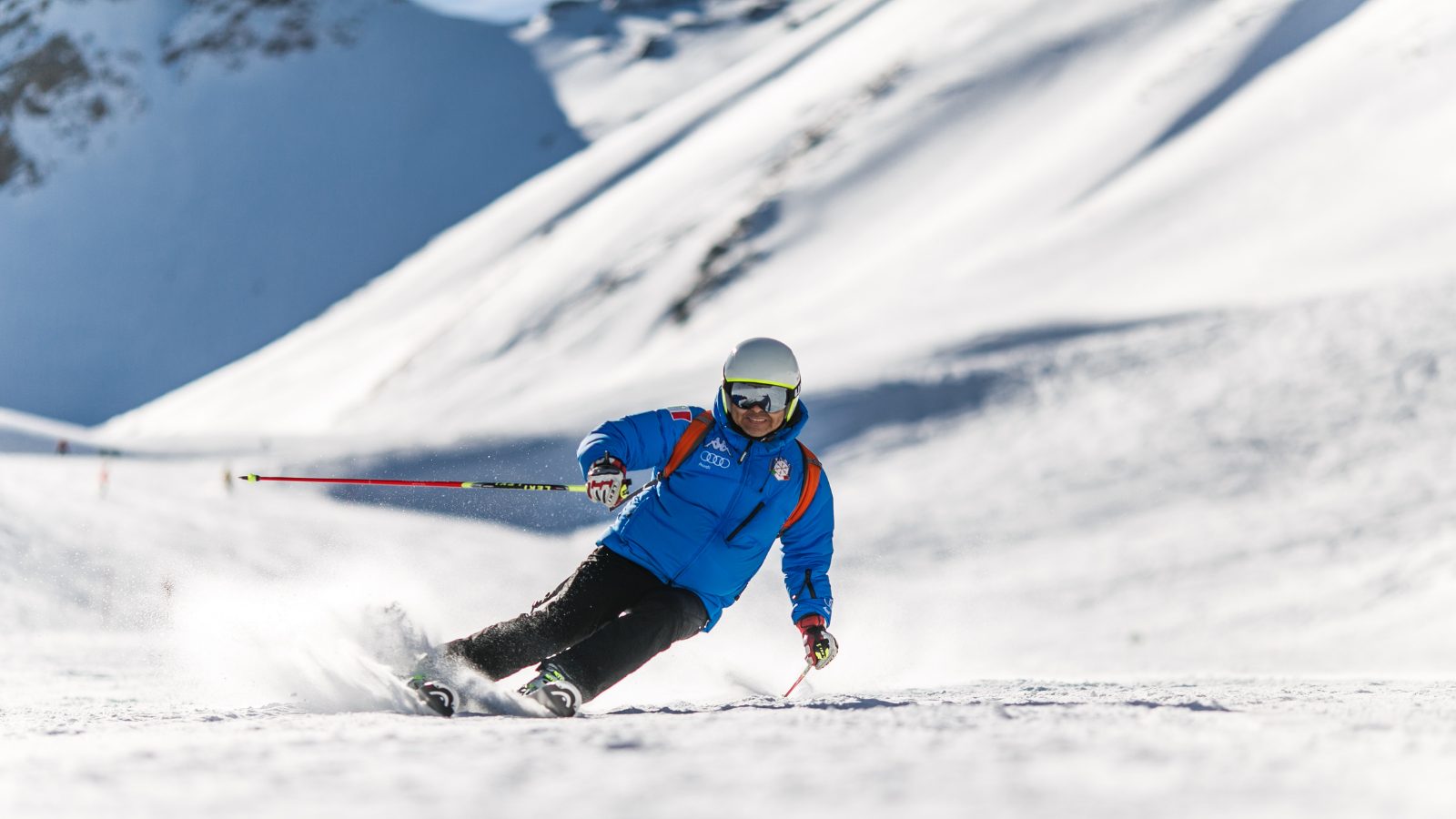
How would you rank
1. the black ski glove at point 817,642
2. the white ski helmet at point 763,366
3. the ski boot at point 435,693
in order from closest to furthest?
the ski boot at point 435,693
the white ski helmet at point 763,366
the black ski glove at point 817,642

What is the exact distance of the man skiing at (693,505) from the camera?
4789mm

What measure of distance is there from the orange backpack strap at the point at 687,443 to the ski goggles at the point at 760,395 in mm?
206

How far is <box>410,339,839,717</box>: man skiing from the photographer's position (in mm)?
4789

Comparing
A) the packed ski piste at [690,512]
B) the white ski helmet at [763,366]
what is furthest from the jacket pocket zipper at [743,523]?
the white ski helmet at [763,366]

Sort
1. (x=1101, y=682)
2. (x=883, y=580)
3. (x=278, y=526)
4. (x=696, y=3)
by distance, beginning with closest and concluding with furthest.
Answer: (x=1101, y=682) < (x=883, y=580) < (x=278, y=526) < (x=696, y=3)

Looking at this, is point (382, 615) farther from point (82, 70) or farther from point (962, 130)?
point (82, 70)

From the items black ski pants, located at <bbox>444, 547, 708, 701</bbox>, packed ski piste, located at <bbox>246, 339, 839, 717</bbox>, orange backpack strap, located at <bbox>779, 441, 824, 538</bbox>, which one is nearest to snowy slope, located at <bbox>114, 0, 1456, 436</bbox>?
orange backpack strap, located at <bbox>779, 441, 824, 538</bbox>

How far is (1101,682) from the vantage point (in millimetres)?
6070

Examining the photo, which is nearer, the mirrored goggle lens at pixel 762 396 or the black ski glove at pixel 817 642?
the mirrored goggle lens at pixel 762 396

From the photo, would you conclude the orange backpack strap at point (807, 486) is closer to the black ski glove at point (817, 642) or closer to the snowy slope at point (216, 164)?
the black ski glove at point (817, 642)

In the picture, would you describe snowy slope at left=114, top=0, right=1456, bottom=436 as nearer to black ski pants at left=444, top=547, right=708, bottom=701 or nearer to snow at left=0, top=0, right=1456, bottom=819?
snow at left=0, top=0, right=1456, bottom=819

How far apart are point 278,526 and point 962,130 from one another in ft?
76.6

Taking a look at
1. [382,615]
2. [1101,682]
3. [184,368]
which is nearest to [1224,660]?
[1101,682]

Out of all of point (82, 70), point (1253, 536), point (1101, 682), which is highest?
point (82, 70)
